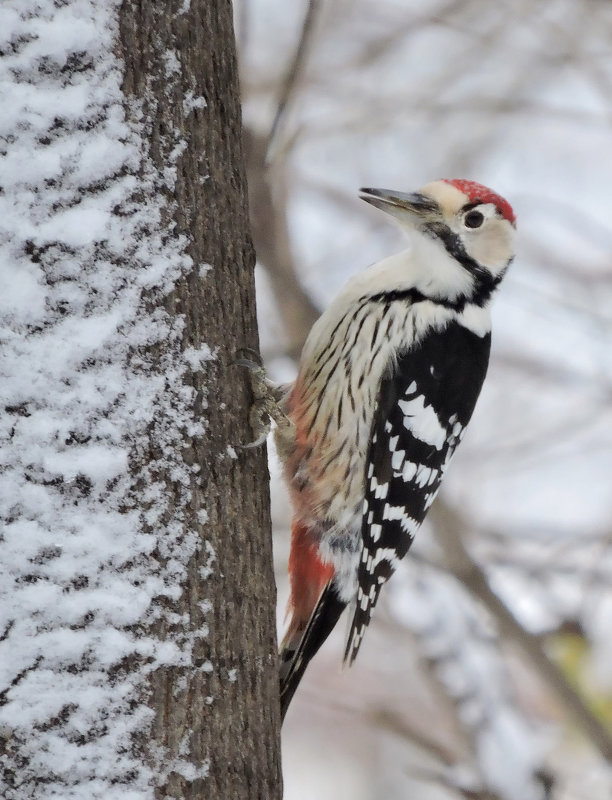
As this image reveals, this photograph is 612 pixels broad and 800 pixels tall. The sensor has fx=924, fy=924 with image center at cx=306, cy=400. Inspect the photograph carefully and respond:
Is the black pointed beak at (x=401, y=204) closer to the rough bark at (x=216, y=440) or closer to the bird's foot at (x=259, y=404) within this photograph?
the bird's foot at (x=259, y=404)

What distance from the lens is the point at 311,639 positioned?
2.62 meters

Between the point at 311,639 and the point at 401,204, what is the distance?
50.3 inches

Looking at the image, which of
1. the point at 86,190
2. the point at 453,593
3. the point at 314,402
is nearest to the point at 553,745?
the point at 453,593

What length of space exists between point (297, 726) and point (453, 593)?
2.42 meters

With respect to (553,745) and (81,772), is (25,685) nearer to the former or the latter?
(81,772)

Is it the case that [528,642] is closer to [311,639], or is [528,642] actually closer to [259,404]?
[311,639]

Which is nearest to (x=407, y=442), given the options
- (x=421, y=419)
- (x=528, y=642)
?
(x=421, y=419)

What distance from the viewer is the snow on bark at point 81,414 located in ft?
4.55

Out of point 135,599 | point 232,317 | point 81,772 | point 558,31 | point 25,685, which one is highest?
point 558,31

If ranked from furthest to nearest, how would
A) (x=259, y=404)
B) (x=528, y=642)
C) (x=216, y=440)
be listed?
1. (x=528, y=642)
2. (x=259, y=404)
3. (x=216, y=440)

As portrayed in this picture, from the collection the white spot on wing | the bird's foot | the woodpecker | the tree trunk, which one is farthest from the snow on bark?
the white spot on wing

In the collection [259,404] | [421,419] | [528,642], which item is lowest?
[528,642]

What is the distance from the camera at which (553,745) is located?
395 cm

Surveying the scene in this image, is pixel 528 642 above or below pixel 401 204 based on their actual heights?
below
